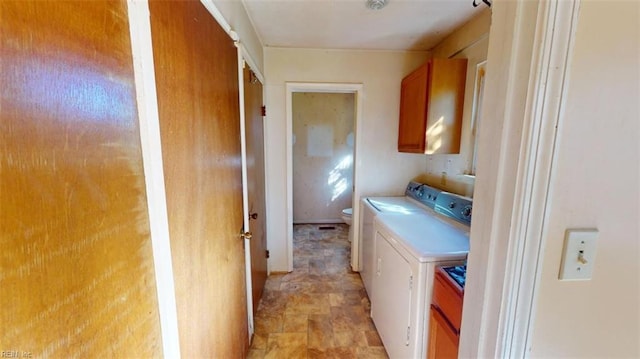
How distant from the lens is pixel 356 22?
6.46 ft

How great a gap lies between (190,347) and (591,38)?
133 cm

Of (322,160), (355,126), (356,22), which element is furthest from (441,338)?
(322,160)

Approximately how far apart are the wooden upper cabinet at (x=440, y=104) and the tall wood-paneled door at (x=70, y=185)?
192cm

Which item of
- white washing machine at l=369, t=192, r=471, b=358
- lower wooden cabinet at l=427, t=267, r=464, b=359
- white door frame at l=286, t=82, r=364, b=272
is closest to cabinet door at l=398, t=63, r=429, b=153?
white door frame at l=286, t=82, r=364, b=272

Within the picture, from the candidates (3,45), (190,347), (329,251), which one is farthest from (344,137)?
(3,45)

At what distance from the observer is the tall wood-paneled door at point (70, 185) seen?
0.36 metres

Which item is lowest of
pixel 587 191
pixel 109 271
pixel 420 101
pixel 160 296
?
pixel 160 296

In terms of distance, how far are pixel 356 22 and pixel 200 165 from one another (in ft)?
5.47

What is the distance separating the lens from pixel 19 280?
37 centimetres

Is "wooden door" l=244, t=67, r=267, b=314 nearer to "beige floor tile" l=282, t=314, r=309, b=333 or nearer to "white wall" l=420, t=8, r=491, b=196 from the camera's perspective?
"beige floor tile" l=282, t=314, r=309, b=333

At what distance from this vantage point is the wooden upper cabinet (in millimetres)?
1961

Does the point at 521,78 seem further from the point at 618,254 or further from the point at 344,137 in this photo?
the point at 344,137

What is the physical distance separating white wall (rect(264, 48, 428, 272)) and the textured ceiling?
10 centimetres

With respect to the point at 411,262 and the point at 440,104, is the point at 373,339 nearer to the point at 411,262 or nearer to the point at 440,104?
the point at 411,262
